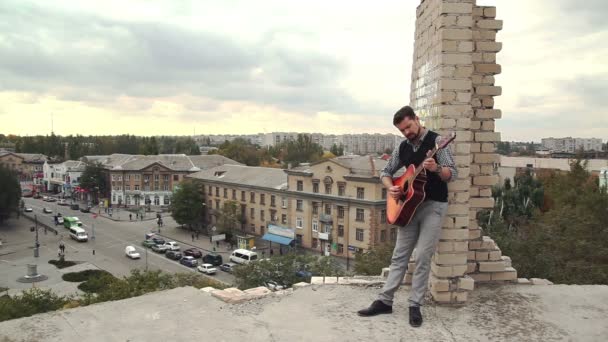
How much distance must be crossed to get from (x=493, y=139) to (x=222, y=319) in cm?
Answer: 422

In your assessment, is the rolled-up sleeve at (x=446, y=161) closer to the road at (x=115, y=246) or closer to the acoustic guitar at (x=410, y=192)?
the acoustic guitar at (x=410, y=192)

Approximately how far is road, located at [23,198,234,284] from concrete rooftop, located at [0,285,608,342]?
22084 mm

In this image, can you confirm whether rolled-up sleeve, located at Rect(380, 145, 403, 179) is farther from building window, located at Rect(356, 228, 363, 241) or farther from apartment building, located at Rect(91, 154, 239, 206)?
apartment building, located at Rect(91, 154, 239, 206)

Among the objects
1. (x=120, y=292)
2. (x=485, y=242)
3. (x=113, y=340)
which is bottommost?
(x=120, y=292)

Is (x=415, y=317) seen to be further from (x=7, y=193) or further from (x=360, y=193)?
(x=7, y=193)

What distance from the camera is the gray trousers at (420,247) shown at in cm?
502

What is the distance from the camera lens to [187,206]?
4225cm

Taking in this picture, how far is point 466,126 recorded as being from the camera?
557 centimetres

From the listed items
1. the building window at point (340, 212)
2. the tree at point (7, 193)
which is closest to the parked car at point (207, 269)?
the building window at point (340, 212)

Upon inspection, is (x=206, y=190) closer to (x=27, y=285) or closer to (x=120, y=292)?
(x=27, y=285)

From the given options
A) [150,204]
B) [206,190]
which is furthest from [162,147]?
[206,190]

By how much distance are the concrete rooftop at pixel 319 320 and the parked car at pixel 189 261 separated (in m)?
25.3

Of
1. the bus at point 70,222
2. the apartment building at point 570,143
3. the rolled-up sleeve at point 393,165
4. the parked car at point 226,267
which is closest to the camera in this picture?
the rolled-up sleeve at point 393,165

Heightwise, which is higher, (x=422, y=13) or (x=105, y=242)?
(x=422, y=13)
